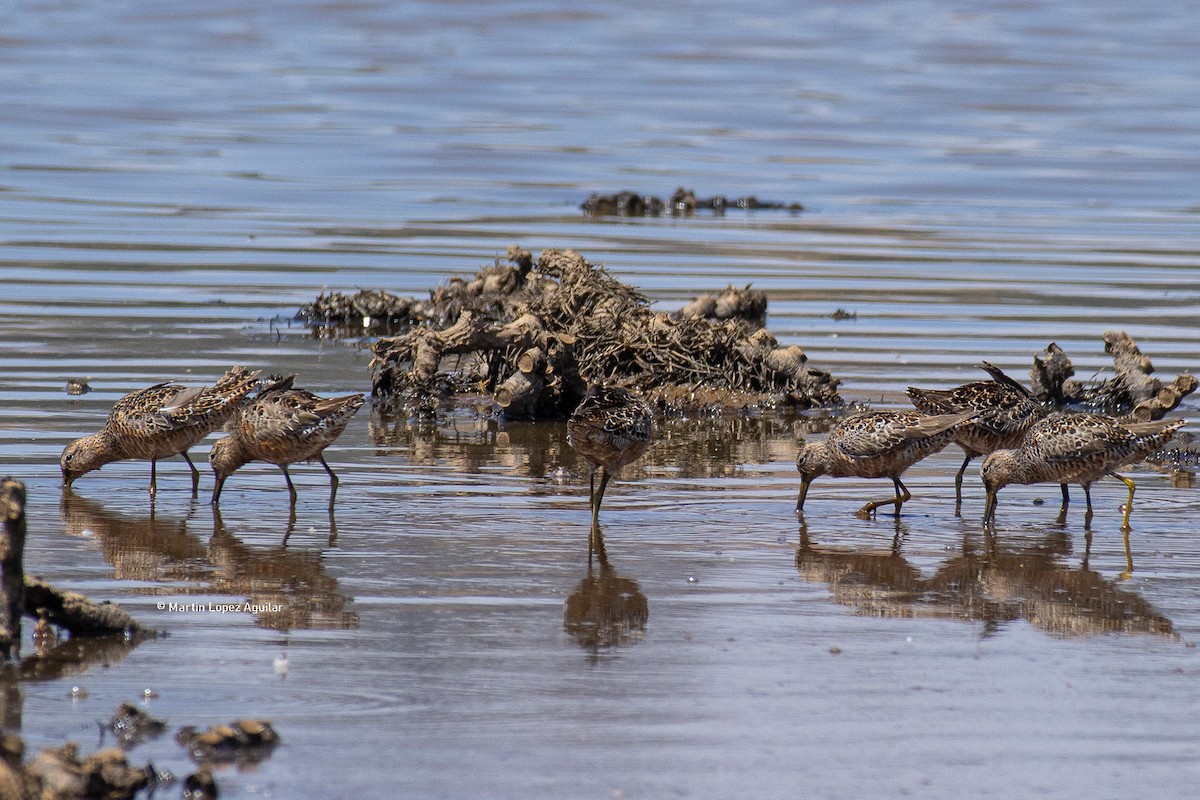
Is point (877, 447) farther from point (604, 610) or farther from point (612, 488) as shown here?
point (604, 610)

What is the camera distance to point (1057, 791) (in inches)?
237

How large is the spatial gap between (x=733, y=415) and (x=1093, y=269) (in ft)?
24.2

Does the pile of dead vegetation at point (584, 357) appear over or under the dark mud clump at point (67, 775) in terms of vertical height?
over

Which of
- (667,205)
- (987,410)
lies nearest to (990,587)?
(987,410)

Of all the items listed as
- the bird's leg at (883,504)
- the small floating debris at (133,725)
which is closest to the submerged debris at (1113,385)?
the bird's leg at (883,504)

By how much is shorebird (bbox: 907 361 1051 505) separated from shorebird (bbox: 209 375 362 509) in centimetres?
342

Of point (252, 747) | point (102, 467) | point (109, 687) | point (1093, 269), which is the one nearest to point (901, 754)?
point (252, 747)

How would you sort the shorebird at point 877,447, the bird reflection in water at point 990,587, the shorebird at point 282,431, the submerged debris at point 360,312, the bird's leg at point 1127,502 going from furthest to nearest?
1. the submerged debris at point 360,312
2. the shorebird at point 877,447
3. the shorebird at point 282,431
4. the bird's leg at point 1127,502
5. the bird reflection in water at point 990,587

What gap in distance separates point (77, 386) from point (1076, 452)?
6.92m

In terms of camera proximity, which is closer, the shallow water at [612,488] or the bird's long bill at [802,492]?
the shallow water at [612,488]

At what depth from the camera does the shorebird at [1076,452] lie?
32.4 feet

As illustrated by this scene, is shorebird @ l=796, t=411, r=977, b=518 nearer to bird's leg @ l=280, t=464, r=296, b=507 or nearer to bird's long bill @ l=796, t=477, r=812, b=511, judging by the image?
bird's long bill @ l=796, t=477, r=812, b=511

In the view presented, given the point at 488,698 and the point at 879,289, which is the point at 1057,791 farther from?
the point at 879,289

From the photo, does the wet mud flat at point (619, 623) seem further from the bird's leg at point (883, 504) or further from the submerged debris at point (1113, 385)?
the submerged debris at point (1113, 385)
